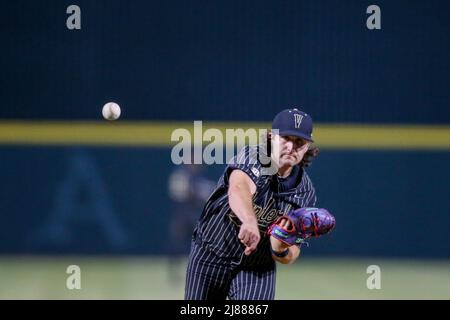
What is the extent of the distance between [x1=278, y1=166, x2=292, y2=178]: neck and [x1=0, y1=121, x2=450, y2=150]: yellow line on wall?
4270 millimetres

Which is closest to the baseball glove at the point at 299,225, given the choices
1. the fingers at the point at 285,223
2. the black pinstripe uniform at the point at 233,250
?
the fingers at the point at 285,223

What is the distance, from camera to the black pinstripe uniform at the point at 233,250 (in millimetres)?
4762

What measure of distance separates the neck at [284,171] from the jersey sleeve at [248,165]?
168 millimetres

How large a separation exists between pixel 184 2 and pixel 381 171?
2791 millimetres

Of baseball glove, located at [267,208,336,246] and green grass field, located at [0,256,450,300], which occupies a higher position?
baseball glove, located at [267,208,336,246]

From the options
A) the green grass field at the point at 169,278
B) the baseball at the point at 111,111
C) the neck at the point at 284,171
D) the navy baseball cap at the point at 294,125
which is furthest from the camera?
the baseball at the point at 111,111

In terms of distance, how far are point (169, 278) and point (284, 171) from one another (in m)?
4.08

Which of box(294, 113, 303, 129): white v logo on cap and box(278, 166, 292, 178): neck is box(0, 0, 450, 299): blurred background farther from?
box(294, 113, 303, 129): white v logo on cap

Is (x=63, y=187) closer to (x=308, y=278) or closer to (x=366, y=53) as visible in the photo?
(x=308, y=278)

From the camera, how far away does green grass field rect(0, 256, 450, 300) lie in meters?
7.66

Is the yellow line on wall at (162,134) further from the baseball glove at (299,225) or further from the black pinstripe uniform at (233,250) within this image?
the baseball glove at (299,225)

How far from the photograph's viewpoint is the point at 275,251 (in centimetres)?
471

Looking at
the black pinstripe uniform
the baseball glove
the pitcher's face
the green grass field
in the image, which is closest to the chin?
the pitcher's face

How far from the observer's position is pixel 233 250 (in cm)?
480
